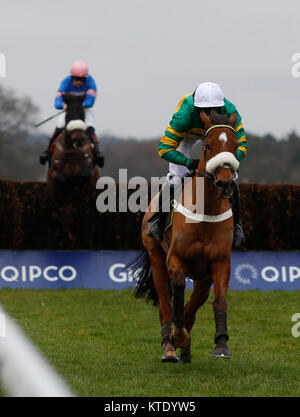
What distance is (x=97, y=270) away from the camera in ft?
41.7

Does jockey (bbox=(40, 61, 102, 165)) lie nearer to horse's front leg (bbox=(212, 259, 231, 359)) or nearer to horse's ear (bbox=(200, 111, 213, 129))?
horse's ear (bbox=(200, 111, 213, 129))

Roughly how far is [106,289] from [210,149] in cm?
654

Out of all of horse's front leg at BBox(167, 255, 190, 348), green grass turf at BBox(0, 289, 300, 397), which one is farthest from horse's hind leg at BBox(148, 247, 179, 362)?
horse's front leg at BBox(167, 255, 190, 348)

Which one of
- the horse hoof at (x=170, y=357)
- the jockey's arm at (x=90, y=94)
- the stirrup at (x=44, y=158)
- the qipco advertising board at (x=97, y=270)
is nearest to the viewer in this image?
the horse hoof at (x=170, y=357)

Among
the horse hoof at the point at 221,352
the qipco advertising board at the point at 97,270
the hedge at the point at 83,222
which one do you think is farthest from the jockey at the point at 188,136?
the hedge at the point at 83,222

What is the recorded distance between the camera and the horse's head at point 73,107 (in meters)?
14.6

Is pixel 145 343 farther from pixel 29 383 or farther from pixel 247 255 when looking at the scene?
pixel 247 255

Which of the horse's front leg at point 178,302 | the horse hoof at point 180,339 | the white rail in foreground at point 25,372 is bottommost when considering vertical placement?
the white rail in foreground at point 25,372

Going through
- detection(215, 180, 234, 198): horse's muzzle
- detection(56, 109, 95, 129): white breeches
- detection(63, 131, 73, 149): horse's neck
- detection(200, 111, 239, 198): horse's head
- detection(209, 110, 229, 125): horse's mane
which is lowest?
detection(215, 180, 234, 198): horse's muzzle

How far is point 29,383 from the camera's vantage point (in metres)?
6.11

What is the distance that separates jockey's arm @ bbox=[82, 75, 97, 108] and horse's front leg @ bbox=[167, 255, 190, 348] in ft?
27.6

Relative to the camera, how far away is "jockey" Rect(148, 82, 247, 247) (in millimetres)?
6629

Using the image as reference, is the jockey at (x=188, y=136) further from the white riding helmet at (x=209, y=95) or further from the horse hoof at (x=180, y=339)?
the horse hoof at (x=180, y=339)

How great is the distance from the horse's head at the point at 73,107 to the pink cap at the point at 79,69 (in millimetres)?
450
